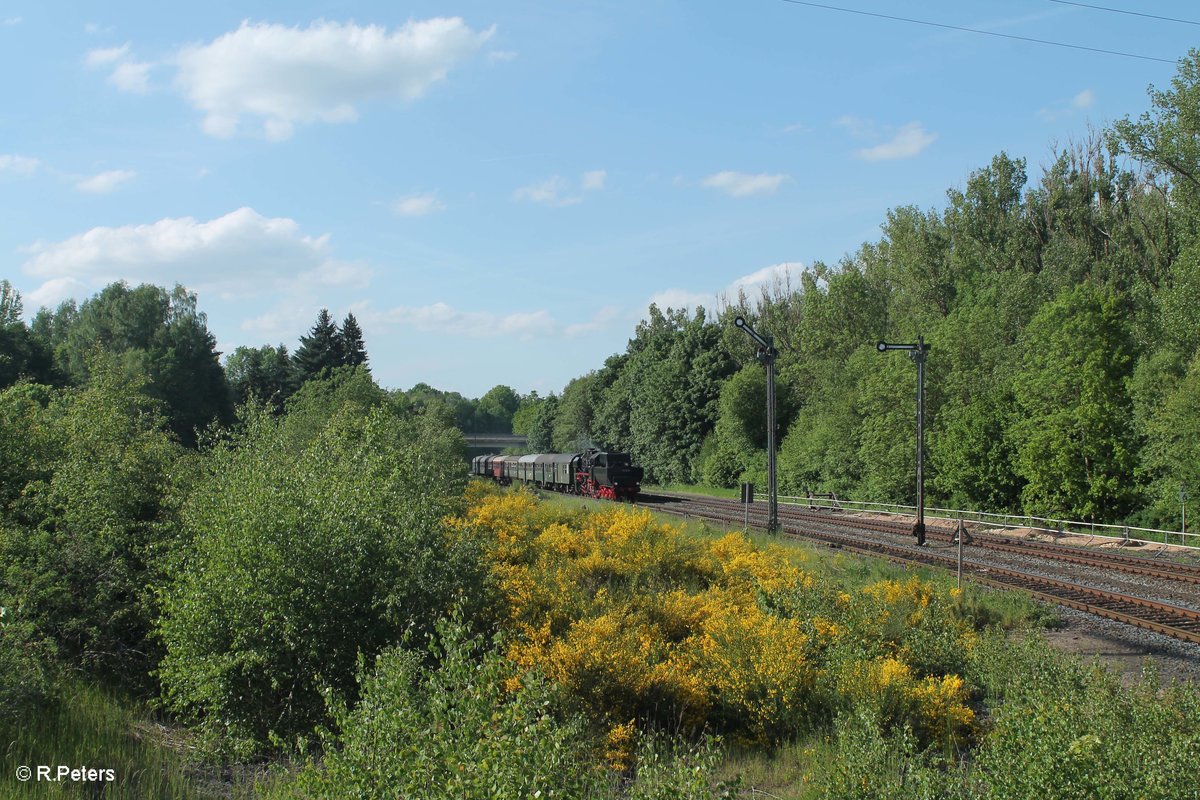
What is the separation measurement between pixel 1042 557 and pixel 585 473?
29.9 metres

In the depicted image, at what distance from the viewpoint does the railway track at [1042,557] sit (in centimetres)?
1573

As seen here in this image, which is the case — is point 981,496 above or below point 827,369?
below

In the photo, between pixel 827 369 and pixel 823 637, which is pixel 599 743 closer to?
pixel 823 637

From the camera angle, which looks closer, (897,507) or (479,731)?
(479,731)

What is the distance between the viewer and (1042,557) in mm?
24141

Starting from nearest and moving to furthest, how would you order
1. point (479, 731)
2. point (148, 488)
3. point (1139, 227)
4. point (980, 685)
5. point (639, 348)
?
point (479, 731), point (980, 685), point (148, 488), point (1139, 227), point (639, 348)

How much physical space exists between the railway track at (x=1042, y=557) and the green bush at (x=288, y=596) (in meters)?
11.8

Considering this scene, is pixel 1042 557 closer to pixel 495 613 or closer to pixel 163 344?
pixel 495 613

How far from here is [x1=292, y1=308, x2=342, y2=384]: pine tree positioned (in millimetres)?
70375

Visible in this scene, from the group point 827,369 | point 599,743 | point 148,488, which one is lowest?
point 599,743

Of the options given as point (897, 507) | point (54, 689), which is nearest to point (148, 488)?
point (54, 689)

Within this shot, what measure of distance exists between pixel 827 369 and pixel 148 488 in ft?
152

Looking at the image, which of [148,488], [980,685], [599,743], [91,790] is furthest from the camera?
[148,488]

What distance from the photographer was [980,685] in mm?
12008
